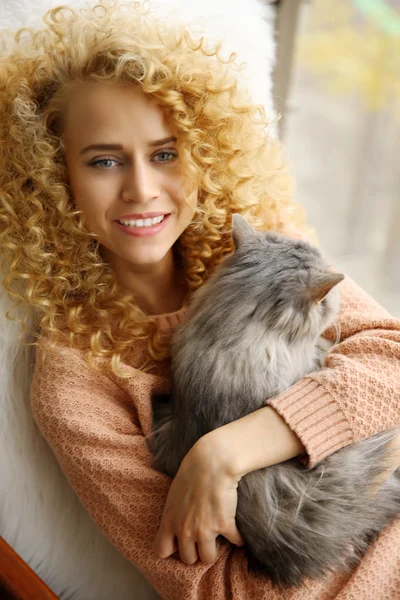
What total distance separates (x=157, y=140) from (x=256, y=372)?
1.52 feet

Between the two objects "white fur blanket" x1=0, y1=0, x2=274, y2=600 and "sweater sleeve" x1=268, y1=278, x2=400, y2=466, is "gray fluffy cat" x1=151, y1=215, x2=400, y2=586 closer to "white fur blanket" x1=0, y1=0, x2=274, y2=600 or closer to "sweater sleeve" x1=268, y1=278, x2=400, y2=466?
"sweater sleeve" x1=268, y1=278, x2=400, y2=466

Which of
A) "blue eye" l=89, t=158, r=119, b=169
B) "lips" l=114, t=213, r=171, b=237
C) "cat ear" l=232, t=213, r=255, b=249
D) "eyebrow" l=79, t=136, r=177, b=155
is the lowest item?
"cat ear" l=232, t=213, r=255, b=249

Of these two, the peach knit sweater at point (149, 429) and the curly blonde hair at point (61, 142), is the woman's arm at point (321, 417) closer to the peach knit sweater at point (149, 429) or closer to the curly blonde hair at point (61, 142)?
the peach knit sweater at point (149, 429)

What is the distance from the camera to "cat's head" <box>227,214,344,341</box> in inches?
39.2

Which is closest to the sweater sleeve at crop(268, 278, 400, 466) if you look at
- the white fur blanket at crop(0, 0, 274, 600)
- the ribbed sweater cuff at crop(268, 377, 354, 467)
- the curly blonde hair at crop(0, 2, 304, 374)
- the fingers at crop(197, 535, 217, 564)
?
the ribbed sweater cuff at crop(268, 377, 354, 467)

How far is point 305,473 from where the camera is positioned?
0.98m

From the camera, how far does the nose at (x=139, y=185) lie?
3.47 ft

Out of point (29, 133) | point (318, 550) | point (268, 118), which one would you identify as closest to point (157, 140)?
point (29, 133)

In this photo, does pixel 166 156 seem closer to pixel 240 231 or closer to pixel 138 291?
pixel 240 231

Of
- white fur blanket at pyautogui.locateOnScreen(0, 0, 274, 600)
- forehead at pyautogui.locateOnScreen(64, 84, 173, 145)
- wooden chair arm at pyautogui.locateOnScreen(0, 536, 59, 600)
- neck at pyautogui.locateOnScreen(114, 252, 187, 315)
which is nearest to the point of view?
wooden chair arm at pyautogui.locateOnScreen(0, 536, 59, 600)

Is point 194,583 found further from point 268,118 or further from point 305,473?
point 268,118

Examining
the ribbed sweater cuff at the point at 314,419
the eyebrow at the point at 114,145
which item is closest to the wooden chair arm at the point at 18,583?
the ribbed sweater cuff at the point at 314,419

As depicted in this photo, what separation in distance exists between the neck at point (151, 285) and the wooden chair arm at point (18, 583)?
0.56 metres

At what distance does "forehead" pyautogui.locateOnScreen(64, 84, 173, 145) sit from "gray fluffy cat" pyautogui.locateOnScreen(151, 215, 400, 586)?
301mm
